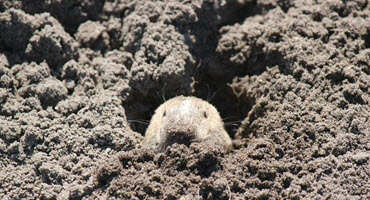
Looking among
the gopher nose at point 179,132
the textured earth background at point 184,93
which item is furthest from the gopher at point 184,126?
the textured earth background at point 184,93

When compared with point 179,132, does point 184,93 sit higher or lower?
higher

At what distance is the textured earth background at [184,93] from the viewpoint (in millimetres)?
2902

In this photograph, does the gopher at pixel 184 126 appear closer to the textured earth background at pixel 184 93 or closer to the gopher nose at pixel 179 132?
the gopher nose at pixel 179 132

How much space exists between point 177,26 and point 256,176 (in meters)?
1.72

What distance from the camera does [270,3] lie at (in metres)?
4.01

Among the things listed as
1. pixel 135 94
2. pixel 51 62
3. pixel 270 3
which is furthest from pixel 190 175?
pixel 270 3

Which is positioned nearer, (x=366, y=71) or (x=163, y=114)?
(x=366, y=71)

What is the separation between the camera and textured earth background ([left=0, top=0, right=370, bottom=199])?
9.52 feet

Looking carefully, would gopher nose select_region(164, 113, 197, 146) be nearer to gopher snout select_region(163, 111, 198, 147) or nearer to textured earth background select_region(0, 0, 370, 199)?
gopher snout select_region(163, 111, 198, 147)

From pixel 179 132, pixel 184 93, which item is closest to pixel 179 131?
pixel 179 132

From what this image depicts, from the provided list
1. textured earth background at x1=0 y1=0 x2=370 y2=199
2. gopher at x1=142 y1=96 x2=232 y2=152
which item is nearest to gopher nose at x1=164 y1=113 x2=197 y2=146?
gopher at x1=142 y1=96 x2=232 y2=152

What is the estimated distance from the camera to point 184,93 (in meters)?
3.90

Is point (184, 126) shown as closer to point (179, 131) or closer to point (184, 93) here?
point (179, 131)

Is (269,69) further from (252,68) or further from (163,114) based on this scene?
(163,114)
